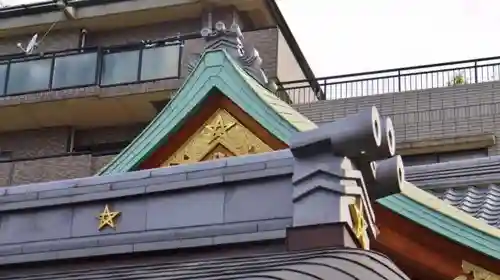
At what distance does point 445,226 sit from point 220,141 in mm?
2170

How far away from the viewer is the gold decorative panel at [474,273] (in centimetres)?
829

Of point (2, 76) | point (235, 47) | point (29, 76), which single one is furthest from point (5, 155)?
point (235, 47)

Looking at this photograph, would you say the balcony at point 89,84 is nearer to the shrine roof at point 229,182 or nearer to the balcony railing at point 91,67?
the balcony railing at point 91,67

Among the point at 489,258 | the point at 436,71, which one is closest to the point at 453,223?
the point at 489,258

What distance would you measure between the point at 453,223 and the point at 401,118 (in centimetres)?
989

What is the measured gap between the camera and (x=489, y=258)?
8281mm

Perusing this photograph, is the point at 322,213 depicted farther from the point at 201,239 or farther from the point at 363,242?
the point at 201,239

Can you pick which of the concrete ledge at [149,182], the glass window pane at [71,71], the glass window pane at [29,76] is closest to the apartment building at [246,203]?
the concrete ledge at [149,182]

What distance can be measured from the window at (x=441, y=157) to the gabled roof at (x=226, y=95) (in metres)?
8.32

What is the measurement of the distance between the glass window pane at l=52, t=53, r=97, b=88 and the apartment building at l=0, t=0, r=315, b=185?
0.02m

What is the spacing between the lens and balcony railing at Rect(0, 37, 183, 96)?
20.0m

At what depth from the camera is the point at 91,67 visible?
20.5 m

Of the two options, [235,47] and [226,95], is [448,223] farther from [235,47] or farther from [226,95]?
[235,47]

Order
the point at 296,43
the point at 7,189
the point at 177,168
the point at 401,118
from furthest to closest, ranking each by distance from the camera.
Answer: the point at 296,43 < the point at 401,118 < the point at 7,189 < the point at 177,168
